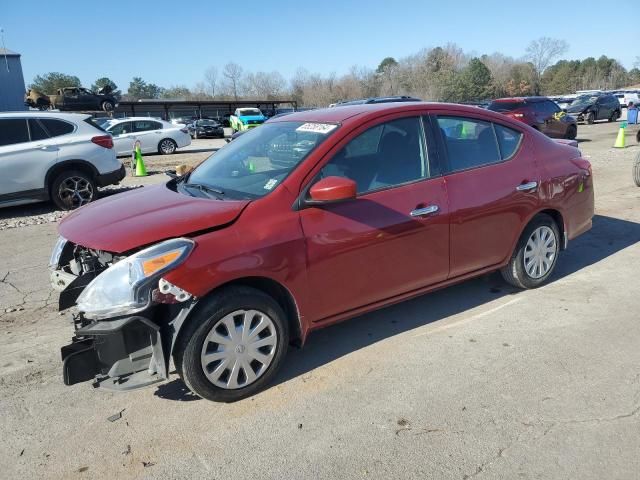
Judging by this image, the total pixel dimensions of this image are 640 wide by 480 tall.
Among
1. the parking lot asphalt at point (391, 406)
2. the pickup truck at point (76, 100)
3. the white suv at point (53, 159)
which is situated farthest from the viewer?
the pickup truck at point (76, 100)

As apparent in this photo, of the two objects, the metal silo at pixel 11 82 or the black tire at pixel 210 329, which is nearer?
the black tire at pixel 210 329

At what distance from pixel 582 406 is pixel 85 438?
9.46ft

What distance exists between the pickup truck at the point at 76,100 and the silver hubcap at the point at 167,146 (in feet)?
68.2

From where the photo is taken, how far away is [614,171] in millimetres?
11922

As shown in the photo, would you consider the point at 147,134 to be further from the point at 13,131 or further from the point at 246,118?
the point at 246,118

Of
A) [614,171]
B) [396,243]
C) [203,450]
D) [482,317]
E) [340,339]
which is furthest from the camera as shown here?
[614,171]

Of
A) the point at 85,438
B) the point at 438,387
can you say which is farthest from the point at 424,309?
the point at 85,438

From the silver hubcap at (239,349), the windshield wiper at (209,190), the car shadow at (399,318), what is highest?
the windshield wiper at (209,190)

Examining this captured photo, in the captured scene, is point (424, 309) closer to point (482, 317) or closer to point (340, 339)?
point (482, 317)

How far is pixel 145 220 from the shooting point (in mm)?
3203

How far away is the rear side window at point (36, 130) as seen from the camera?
8.93 m

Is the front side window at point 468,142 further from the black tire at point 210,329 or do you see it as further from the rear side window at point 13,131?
the rear side window at point 13,131

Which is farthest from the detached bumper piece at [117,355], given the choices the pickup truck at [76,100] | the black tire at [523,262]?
the pickup truck at [76,100]

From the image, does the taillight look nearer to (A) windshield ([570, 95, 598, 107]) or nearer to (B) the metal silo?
(A) windshield ([570, 95, 598, 107])
